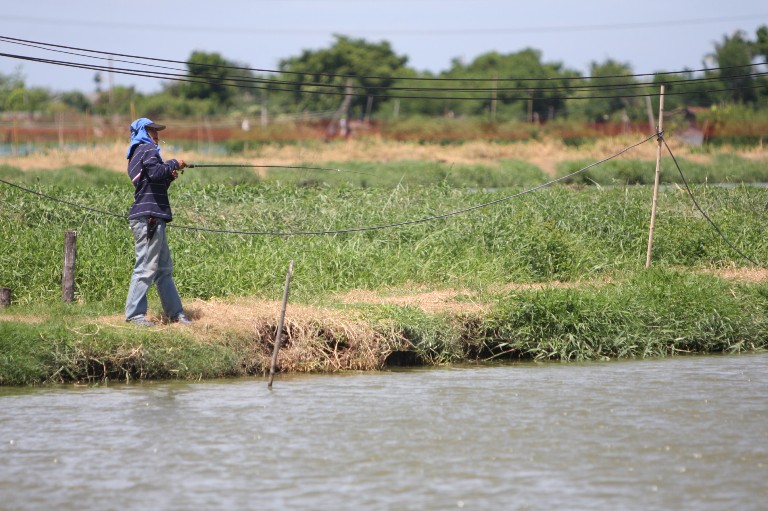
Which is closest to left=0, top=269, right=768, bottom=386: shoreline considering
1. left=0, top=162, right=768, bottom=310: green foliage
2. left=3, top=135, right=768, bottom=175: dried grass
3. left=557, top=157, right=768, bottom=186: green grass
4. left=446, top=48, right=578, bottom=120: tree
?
left=0, top=162, right=768, bottom=310: green foliage

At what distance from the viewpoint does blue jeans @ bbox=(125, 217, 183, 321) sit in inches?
392

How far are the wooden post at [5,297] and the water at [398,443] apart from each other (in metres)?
2.25

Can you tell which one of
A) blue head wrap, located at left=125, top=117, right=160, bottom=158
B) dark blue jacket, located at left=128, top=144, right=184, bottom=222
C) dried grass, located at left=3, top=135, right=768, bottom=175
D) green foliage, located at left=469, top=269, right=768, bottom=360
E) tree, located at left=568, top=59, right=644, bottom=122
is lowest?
green foliage, located at left=469, top=269, right=768, bottom=360

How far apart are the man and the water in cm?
101

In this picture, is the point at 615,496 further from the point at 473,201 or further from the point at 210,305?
the point at 473,201

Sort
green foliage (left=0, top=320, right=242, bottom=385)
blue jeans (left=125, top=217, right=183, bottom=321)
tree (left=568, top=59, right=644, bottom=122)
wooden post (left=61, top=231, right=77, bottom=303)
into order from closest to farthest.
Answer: green foliage (left=0, top=320, right=242, bottom=385), blue jeans (left=125, top=217, right=183, bottom=321), wooden post (left=61, top=231, right=77, bottom=303), tree (left=568, top=59, right=644, bottom=122)

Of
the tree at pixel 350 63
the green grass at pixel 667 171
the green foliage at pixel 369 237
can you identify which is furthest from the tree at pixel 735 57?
the green foliage at pixel 369 237

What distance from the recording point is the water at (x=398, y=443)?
20.9 ft

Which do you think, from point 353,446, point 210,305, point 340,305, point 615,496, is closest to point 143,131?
point 210,305

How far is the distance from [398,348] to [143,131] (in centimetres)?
320

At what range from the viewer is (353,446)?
7453mm

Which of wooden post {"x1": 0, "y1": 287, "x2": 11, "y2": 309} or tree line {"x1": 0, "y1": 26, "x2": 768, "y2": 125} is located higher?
tree line {"x1": 0, "y1": 26, "x2": 768, "y2": 125}

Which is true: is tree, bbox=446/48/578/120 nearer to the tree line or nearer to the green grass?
the tree line


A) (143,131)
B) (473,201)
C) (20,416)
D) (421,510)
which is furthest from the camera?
(473,201)
